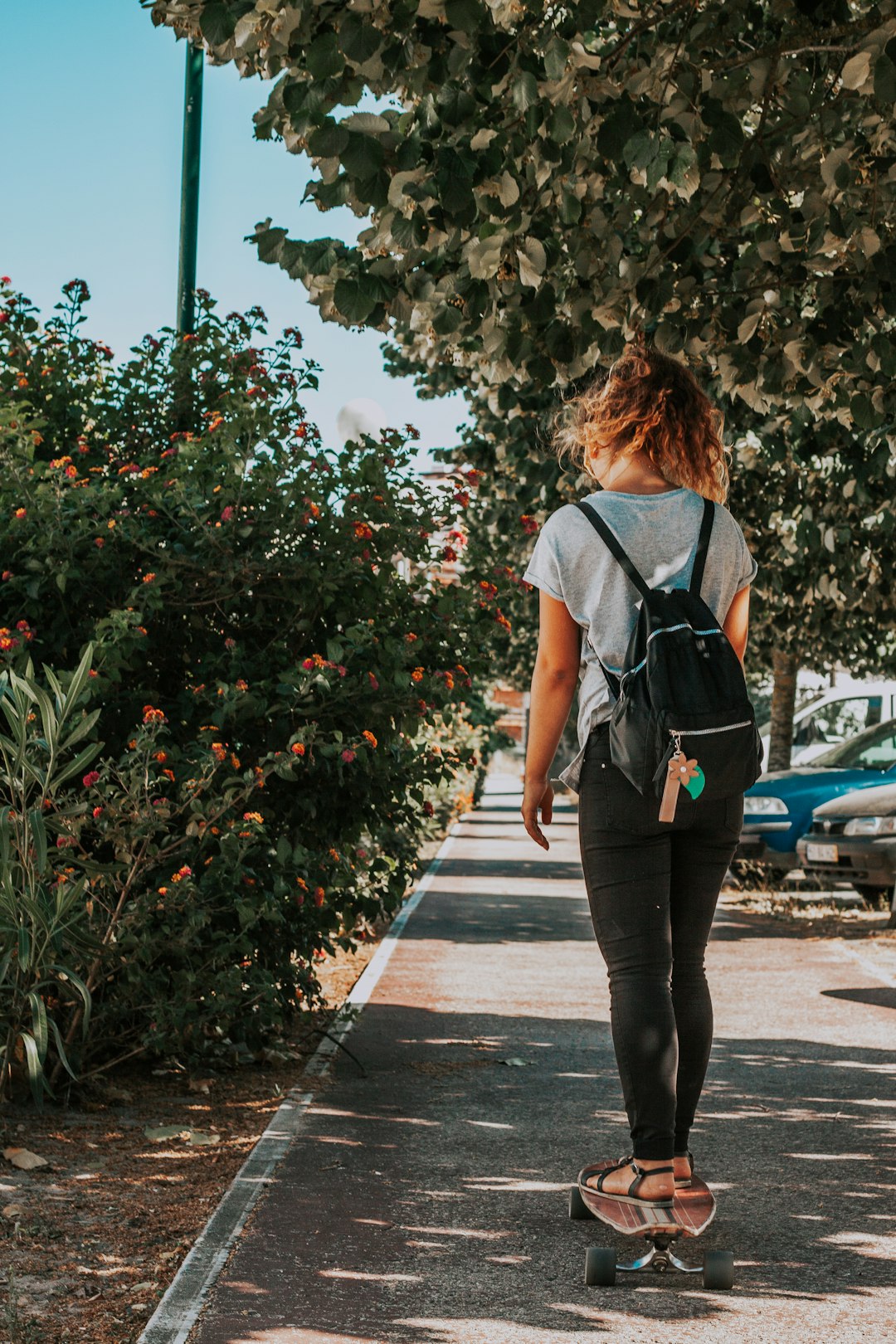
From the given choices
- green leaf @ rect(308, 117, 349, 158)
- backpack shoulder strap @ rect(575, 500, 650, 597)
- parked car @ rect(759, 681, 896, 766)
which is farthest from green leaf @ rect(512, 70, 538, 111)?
parked car @ rect(759, 681, 896, 766)

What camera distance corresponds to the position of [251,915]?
5438 millimetres

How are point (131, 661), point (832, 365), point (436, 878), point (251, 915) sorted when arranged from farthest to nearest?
point (436, 878) → point (832, 365) → point (131, 661) → point (251, 915)

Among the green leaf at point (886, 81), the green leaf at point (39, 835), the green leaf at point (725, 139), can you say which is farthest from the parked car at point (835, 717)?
the green leaf at point (39, 835)

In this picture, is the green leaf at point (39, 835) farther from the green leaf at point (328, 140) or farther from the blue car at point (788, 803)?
the blue car at point (788, 803)

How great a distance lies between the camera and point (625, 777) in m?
3.59

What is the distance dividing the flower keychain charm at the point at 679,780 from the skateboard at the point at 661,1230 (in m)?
0.91

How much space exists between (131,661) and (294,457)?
100cm

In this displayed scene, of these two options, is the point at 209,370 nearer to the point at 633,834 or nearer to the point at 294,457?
the point at 294,457

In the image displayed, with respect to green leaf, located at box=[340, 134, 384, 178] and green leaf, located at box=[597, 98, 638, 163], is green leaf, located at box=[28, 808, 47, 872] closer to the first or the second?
green leaf, located at box=[340, 134, 384, 178]

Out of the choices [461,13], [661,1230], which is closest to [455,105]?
[461,13]

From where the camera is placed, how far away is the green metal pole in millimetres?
7973

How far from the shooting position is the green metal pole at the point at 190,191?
26.2 ft

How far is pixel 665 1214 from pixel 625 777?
1011 mm

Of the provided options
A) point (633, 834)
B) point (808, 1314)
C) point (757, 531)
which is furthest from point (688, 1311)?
point (757, 531)
